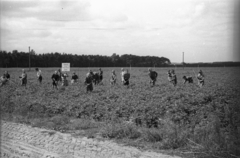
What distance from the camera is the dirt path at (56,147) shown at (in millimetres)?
5133

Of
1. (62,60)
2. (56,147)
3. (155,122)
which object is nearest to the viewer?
(56,147)

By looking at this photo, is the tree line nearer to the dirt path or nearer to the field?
the field

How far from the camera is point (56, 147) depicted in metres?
5.60

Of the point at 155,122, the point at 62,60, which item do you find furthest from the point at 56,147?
the point at 62,60

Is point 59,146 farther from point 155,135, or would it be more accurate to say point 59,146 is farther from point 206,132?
point 206,132

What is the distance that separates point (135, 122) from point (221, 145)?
2.95 meters

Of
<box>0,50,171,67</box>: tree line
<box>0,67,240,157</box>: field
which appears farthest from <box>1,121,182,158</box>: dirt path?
<box>0,50,171,67</box>: tree line

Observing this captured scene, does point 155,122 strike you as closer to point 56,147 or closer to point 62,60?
point 56,147

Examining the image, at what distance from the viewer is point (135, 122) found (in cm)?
729

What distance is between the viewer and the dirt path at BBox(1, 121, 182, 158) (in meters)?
5.13

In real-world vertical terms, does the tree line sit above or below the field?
above

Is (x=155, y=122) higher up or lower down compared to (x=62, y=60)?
lower down

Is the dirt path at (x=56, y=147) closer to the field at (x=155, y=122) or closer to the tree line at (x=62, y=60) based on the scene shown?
the field at (x=155, y=122)

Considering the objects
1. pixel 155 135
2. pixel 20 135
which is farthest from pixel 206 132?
pixel 20 135
